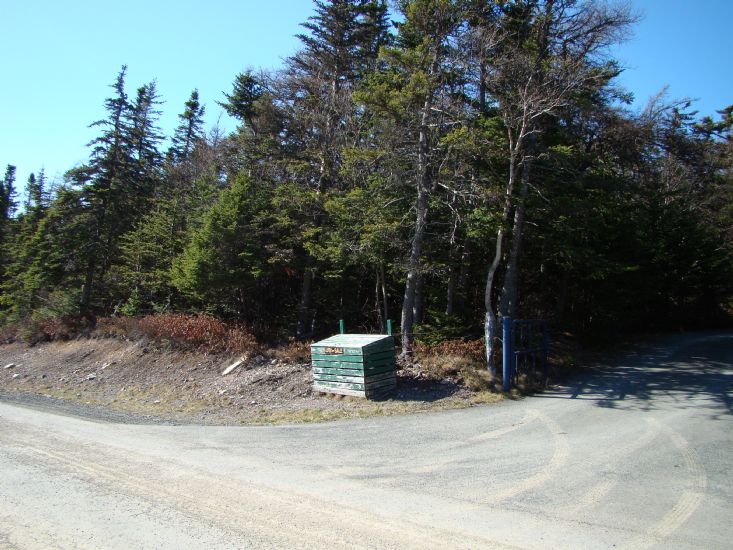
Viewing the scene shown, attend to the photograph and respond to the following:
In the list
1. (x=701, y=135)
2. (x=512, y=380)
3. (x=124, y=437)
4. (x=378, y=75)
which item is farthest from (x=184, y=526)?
(x=701, y=135)

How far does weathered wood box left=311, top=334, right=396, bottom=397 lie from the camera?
11039 mm

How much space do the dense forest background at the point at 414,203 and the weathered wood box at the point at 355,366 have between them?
2.55 meters

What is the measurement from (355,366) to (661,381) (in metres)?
8.04

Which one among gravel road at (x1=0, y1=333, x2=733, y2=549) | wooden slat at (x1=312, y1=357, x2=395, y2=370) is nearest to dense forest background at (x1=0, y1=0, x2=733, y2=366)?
wooden slat at (x1=312, y1=357, x2=395, y2=370)

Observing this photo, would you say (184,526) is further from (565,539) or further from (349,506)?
(565,539)

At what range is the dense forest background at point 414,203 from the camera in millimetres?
13469

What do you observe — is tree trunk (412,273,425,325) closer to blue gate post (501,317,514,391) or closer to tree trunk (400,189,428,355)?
tree trunk (400,189,428,355)

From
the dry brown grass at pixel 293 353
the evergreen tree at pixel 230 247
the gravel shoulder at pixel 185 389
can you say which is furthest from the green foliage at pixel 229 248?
the dry brown grass at pixel 293 353

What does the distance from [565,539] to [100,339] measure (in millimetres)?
23003

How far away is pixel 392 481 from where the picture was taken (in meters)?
5.92

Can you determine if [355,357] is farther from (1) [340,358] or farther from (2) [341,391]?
(2) [341,391]

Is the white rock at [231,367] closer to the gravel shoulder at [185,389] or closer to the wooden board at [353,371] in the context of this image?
the gravel shoulder at [185,389]

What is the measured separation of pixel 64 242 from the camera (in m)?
26.0

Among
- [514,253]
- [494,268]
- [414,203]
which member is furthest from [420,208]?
[514,253]
